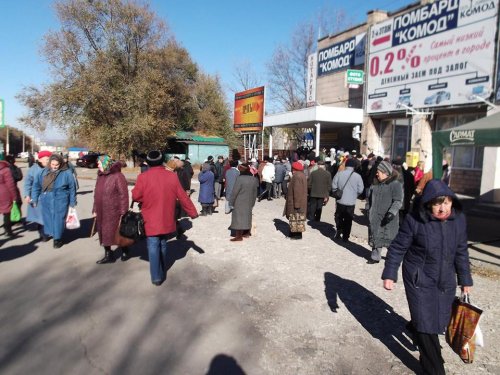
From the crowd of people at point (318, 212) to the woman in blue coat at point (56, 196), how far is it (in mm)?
16

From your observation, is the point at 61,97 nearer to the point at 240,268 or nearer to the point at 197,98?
the point at 197,98

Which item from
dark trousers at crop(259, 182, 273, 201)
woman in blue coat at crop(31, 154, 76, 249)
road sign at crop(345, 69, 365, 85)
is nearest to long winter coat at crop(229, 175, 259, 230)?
woman in blue coat at crop(31, 154, 76, 249)

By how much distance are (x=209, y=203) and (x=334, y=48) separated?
1534cm

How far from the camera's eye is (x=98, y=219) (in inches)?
244

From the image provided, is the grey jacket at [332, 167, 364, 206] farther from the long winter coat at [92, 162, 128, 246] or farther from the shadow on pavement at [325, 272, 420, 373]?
the long winter coat at [92, 162, 128, 246]

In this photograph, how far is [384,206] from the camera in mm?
6168

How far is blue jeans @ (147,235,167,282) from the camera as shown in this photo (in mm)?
5203

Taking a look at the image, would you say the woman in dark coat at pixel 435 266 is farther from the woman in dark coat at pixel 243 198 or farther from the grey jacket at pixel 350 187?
the woman in dark coat at pixel 243 198

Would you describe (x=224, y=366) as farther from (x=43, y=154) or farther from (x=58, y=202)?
(x=43, y=154)

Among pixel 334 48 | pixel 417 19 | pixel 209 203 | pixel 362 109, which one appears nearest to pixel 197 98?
pixel 334 48

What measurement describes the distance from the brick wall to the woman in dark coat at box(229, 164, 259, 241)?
11.3 m

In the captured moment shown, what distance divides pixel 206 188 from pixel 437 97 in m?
10.3

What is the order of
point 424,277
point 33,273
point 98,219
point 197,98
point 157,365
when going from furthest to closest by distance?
point 197,98, point 98,219, point 33,273, point 157,365, point 424,277

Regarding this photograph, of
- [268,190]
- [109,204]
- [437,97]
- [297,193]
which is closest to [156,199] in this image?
[109,204]
